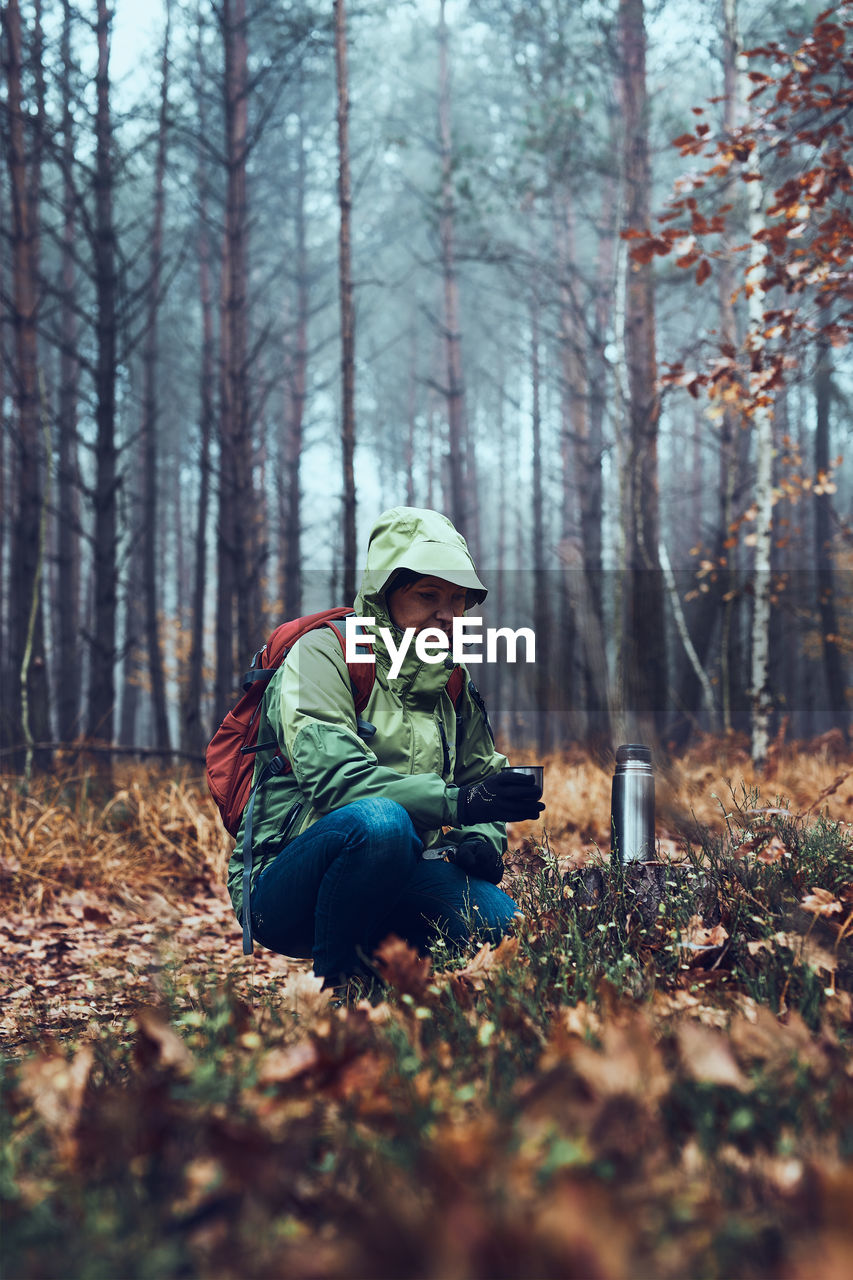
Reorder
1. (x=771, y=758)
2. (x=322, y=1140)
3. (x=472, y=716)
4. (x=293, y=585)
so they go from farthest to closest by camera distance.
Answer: (x=293, y=585)
(x=771, y=758)
(x=472, y=716)
(x=322, y=1140)

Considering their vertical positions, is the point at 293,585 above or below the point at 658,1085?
above

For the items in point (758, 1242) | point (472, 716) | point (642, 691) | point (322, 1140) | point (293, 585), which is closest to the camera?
point (758, 1242)

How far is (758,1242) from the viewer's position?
1109mm

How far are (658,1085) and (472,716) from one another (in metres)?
1.86

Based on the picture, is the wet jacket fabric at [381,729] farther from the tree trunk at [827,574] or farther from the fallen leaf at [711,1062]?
the tree trunk at [827,574]

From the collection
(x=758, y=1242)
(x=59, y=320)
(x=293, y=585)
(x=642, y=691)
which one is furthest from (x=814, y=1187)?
(x=59, y=320)

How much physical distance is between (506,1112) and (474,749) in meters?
1.89

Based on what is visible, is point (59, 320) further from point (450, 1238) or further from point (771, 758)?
point (450, 1238)

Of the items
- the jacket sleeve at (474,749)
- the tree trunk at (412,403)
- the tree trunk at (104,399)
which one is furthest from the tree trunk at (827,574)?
the tree trunk at (412,403)

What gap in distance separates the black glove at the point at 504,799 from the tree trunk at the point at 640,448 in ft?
21.4

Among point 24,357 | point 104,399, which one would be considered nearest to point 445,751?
point 24,357

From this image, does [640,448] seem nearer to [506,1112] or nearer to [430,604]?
[430,604]

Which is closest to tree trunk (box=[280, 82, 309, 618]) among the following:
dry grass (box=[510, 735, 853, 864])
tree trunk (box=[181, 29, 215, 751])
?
tree trunk (box=[181, 29, 215, 751])

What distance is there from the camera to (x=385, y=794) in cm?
272
